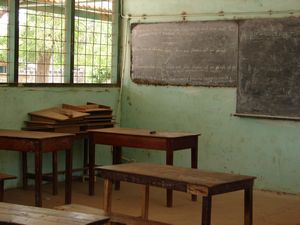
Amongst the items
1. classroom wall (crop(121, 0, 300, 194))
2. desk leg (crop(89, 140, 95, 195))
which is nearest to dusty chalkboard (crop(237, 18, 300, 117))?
classroom wall (crop(121, 0, 300, 194))

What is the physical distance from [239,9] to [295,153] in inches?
75.0

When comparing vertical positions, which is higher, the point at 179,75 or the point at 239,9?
the point at 239,9

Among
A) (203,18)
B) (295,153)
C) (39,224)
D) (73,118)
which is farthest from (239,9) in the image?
(39,224)

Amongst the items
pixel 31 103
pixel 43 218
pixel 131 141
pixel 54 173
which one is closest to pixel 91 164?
pixel 54 173

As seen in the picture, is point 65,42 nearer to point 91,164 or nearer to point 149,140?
point 91,164

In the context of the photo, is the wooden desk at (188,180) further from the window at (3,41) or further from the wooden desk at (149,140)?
the window at (3,41)

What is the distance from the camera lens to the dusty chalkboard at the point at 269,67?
24.2 feet

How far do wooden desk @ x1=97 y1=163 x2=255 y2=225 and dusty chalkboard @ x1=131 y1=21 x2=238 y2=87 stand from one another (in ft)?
9.49

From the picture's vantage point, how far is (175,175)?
4.91 metres

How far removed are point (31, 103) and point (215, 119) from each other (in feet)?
7.62

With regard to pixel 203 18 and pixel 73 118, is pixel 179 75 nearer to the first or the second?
pixel 203 18

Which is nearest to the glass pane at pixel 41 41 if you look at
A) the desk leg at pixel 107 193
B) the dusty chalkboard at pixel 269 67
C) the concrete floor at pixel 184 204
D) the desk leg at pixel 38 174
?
the concrete floor at pixel 184 204

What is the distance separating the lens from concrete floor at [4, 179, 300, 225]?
6.29 m

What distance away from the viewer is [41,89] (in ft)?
25.6
